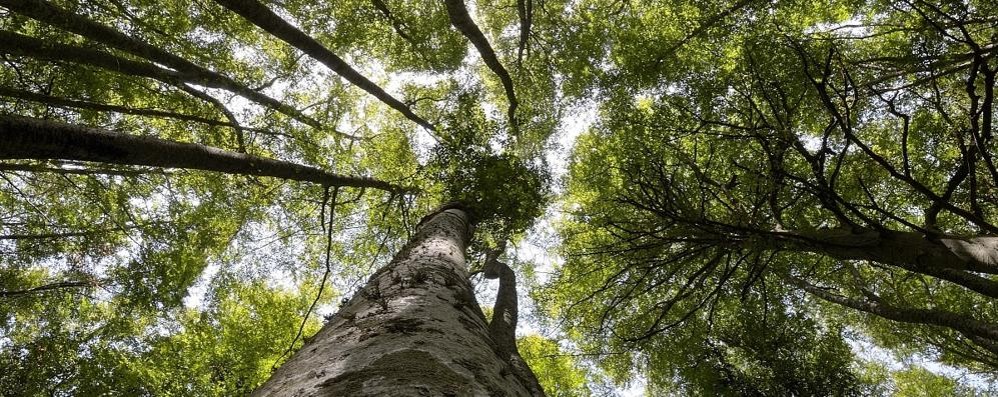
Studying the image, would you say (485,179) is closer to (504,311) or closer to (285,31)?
(504,311)

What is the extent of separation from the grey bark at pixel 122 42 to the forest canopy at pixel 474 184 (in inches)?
2.0

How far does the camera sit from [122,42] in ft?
18.0

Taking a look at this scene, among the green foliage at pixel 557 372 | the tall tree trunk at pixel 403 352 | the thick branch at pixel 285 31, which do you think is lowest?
the tall tree trunk at pixel 403 352

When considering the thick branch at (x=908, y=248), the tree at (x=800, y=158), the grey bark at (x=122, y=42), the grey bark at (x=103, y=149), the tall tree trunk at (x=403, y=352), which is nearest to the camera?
the tall tree trunk at (x=403, y=352)

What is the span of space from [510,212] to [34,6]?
6.14m

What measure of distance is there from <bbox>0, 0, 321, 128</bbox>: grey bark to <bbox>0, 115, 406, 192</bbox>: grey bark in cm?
175

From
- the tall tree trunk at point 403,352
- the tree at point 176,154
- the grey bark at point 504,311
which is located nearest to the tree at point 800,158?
the grey bark at point 504,311

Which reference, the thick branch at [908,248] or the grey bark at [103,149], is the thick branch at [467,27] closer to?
the grey bark at [103,149]

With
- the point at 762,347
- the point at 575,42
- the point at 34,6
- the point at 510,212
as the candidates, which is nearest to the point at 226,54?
the point at 34,6

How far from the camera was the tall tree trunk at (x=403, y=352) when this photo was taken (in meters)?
1.31

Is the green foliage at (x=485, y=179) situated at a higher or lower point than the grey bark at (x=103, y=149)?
higher

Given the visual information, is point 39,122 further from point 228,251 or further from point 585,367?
point 585,367

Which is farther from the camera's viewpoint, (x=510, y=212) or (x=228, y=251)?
(x=228, y=251)

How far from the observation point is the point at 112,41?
213 inches
